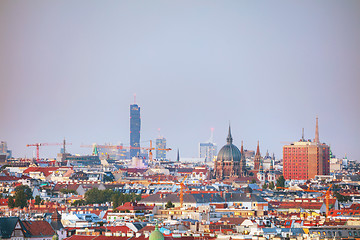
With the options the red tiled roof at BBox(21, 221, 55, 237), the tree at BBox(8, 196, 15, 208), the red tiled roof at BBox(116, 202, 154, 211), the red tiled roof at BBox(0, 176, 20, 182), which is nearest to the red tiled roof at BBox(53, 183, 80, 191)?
the red tiled roof at BBox(0, 176, 20, 182)

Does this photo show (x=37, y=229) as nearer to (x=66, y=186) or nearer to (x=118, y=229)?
(x=118, y=229)

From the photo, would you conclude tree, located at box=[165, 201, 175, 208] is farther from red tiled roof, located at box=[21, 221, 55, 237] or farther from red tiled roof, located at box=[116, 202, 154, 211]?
red tiled roof, located at box=[21, 221, 55, 237]

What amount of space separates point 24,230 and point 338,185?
105028mm

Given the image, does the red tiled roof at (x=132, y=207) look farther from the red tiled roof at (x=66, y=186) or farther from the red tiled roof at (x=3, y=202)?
the red tiled roof at (x=66, y=186)

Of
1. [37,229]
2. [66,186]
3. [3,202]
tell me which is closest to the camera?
[37,229]

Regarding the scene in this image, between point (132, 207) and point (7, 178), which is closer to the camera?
point (132, 207)

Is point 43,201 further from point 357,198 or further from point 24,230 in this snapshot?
point 24,230

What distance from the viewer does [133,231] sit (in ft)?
284

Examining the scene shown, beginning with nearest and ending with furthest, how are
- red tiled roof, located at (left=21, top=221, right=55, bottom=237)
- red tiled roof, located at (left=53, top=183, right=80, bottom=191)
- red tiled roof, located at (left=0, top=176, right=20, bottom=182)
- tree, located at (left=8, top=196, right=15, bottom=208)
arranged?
red tiled roof, located at (left=21, top=221, right=55, bottom=237), tree, located at (left=8, top=196, right=15, bottom=208), red tiled roof, located at (left=53, top=183, right=80, bottom=191), red tiled roof, located at (left=0, top=176, right=20, bottom=182)

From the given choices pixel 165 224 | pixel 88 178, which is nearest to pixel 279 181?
pixel 88 178

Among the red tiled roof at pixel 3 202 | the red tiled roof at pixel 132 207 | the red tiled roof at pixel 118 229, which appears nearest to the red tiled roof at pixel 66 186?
the red tiled roof at pixel 3 202

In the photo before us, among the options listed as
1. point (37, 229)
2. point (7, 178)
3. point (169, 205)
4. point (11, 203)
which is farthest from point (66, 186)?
point (37, 229)

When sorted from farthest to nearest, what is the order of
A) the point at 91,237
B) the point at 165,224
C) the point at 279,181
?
1. the point at 279,181
2. the point at 165,224
3. the point at 91,237

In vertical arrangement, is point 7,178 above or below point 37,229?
above
